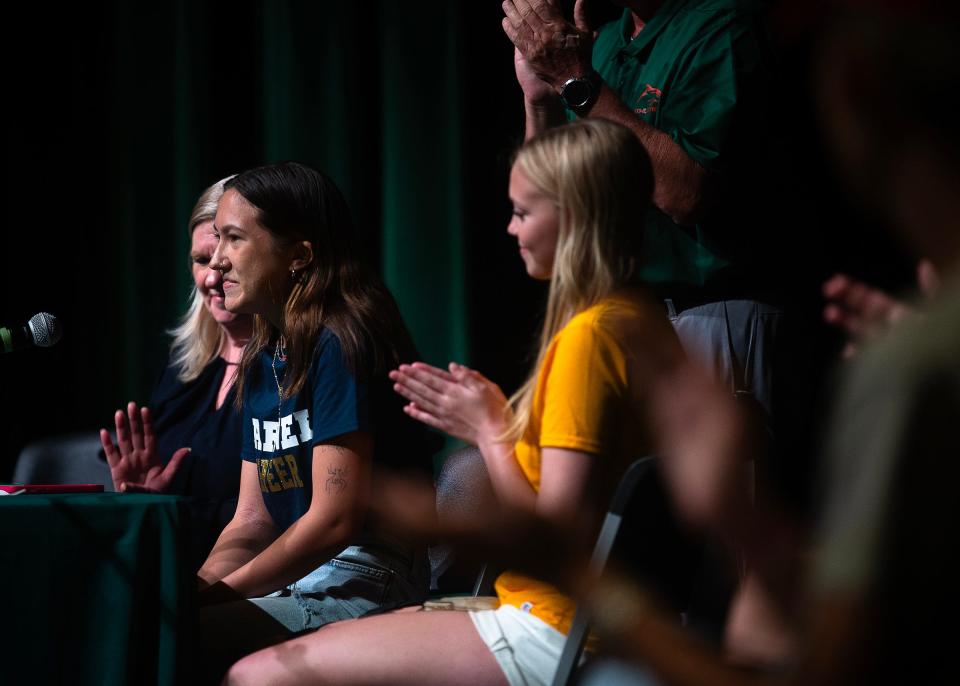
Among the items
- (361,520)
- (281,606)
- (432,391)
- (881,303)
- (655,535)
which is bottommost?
(281,606)

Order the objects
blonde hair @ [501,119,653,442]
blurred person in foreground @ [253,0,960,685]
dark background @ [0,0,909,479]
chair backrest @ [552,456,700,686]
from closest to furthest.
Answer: blurred person in foreground @ [253,0,960,685]
chair backrest @ [552,456,700,686]
blonde hair @ [501,119,653,442]
dark background @ [0,0,909,479]

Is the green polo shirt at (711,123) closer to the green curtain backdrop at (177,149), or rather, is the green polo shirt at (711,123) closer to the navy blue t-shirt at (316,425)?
the navy blue t-shirt at (316,425)

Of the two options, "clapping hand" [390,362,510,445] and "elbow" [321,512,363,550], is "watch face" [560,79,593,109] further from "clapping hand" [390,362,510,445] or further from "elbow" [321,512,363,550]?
"elbow" [321,512,363,550]

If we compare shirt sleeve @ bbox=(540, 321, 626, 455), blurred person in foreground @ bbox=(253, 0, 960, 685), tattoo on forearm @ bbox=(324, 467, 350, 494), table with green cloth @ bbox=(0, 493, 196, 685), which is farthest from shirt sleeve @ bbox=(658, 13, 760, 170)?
blurred person in foreground @ bbox=(253, 0, 960, 685)

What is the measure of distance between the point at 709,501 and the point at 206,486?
1.71 m

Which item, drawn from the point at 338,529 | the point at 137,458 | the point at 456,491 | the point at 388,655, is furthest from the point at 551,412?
the point at 137,458

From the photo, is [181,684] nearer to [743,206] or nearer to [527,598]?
[527,598]

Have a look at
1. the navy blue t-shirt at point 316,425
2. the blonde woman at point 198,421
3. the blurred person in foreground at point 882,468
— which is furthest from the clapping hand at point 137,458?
the blurred person in foreground at point 882,468

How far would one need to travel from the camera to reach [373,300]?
1972 mm

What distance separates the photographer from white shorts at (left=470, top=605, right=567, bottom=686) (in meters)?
1.24

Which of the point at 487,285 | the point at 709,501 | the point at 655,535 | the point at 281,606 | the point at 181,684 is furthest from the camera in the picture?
the point at 487,285

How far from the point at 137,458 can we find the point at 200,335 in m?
0.59

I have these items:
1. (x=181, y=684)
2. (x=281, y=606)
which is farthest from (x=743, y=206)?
(x=181, y=684)

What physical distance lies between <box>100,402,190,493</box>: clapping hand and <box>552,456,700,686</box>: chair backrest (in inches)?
44.6
